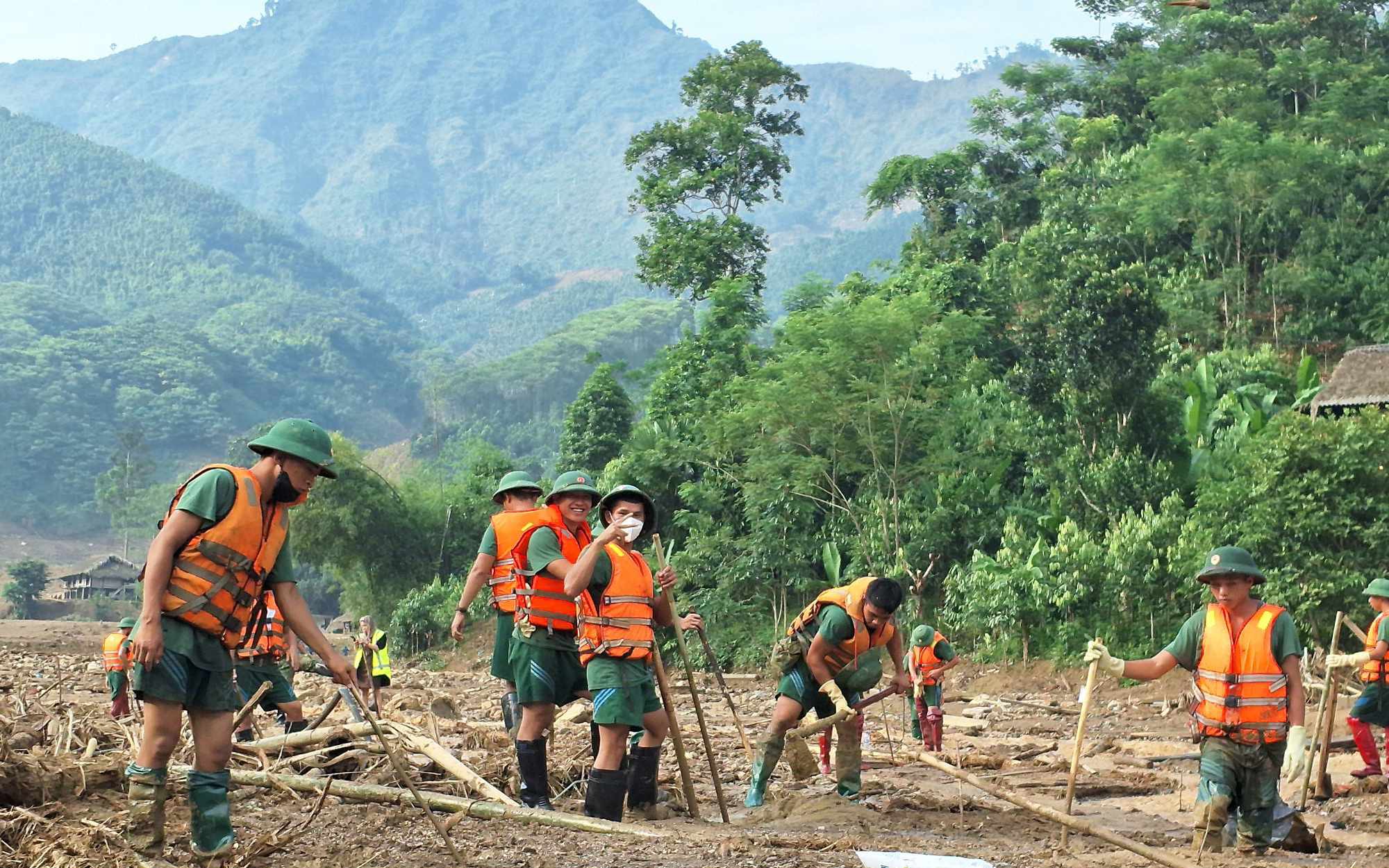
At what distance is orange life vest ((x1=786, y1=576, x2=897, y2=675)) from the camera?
936cm

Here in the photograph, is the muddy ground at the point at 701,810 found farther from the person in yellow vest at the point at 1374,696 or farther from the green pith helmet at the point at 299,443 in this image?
the green pith helmet at the point at 299,443

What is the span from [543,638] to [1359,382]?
763 inches

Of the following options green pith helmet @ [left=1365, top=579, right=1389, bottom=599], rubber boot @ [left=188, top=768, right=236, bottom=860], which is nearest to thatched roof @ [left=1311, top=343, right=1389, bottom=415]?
green pith helmet @ [left=1365, top=579, right=1389, bottom=599]

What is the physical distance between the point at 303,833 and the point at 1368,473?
16.0m

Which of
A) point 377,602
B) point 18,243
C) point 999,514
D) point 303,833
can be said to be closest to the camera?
point 303,833

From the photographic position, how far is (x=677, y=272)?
37.3m

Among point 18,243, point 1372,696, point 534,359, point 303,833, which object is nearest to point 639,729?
point 303,833

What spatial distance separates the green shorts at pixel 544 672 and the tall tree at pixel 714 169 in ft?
93.4

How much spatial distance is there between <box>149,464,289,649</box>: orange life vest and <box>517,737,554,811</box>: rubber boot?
2599mm

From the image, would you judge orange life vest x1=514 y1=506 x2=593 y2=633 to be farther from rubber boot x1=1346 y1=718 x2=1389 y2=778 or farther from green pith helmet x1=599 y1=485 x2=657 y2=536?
rubber boot x1=1346 y1=718 x2=1389 y2=778

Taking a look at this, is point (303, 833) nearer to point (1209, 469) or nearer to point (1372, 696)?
point (1372, 696)

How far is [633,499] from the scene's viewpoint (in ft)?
26.9

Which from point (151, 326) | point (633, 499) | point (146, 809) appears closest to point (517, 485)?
point (633, 499)

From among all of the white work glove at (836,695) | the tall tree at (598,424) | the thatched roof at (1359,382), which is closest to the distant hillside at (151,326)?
the tall tree at (598,424)
